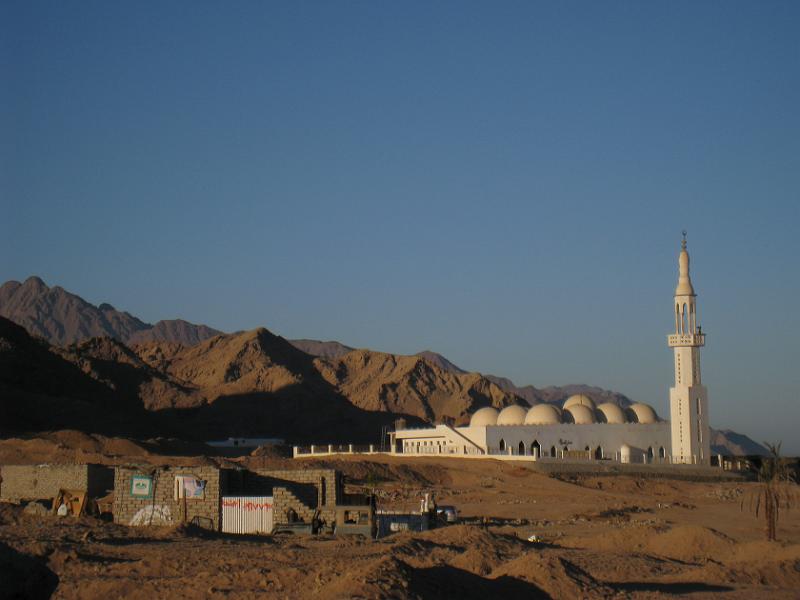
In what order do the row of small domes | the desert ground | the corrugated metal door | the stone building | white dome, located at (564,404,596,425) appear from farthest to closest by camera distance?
white dome, located at (564,404,596,425)
the row of small domes
the corrugated metal door
the stone building
the desert ground

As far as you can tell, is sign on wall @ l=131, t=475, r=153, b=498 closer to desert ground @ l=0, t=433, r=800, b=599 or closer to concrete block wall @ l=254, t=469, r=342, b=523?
desert ground @ l=0, t=433, r=800, b=599

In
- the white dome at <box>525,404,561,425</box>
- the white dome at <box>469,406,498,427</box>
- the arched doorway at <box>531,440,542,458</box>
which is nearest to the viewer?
the arched doorway at <box>531,440,542,458</box>

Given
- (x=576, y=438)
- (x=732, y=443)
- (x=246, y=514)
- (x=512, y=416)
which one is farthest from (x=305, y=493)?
(x=732, y=443)

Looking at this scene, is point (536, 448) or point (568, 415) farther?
point (568, 415)

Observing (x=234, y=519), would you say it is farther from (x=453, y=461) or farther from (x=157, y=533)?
(x=453, y=461)

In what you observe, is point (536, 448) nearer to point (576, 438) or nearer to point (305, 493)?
point (576, 438)

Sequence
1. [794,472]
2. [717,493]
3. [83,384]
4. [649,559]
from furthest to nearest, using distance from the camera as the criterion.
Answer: [83,384], [794,472], [717,493], [649,559]

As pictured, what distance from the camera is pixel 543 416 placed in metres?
58.3

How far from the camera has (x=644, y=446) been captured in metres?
58.5

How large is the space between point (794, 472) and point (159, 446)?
3173 centimetres

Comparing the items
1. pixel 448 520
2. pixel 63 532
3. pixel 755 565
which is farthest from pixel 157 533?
pixel 755 565

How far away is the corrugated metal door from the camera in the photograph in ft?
82.0

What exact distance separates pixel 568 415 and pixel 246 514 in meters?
37.2

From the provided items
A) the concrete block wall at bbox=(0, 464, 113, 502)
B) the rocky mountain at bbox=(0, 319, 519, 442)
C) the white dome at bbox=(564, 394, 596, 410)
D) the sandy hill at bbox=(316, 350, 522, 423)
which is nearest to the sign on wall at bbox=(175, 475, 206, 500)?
the concrete block wall at bbox=(0, 464, 113, 502)
